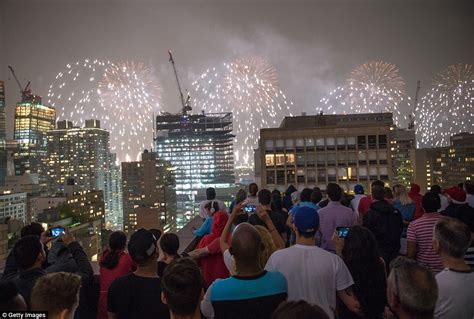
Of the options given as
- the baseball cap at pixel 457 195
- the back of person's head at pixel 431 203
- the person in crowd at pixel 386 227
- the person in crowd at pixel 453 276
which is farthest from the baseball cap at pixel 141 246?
the baseball cap at pixel 457 195

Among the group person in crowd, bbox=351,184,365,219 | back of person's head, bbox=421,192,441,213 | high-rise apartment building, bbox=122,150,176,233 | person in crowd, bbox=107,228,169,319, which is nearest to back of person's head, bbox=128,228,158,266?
person in crowd, bbox=107,228,169,319

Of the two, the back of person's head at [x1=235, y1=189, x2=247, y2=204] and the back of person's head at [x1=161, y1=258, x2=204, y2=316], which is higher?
the back of person's head at [x1=235, y1=189, x2=247, y2=204]

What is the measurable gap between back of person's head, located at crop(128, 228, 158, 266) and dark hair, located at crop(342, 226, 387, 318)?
1864 mm

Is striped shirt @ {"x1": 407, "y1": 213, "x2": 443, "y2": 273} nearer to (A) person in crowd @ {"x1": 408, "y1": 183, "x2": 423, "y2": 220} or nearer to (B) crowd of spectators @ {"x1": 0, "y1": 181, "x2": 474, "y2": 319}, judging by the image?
(B) crowd of spectators @ {"x1": 0, "y1": 181, "x2": 474, "y2": 319}

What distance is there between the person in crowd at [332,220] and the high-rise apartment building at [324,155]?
1511 inches

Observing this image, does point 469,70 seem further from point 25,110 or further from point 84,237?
point 25,110

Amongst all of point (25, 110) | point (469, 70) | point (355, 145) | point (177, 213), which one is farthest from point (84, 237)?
point (25, 110)

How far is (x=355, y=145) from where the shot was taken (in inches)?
1745

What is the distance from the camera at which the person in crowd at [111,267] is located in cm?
421

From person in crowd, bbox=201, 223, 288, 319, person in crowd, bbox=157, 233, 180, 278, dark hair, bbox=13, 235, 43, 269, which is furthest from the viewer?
person in crowd, bbox=157, 233, 180, 278

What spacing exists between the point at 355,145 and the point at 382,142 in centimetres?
303

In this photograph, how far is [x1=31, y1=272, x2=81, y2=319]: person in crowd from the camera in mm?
2543

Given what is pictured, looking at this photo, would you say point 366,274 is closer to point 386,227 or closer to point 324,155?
point 386,227

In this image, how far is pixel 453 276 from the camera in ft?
9.57
